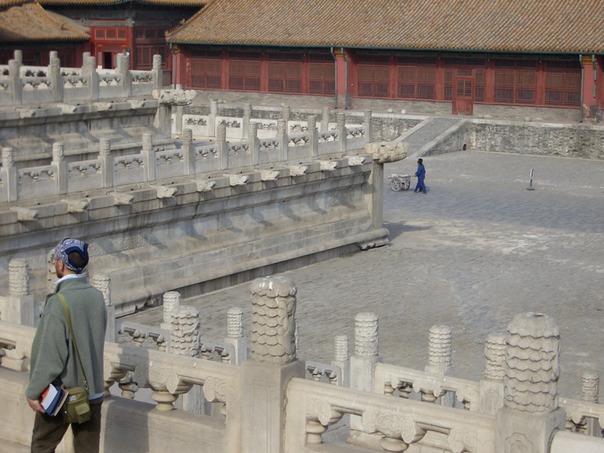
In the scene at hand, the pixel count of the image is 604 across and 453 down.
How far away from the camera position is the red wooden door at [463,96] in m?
56.2

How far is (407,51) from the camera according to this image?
57.3 metres

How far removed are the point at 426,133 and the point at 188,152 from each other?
24.3 m

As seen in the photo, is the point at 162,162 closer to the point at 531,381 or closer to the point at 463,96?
the point at 531,381

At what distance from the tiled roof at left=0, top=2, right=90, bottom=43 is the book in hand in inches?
2081

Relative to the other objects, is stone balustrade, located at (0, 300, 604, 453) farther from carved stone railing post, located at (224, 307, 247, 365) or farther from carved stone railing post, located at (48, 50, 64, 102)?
carved stone railing post, located at (48, 50, 64, 102)

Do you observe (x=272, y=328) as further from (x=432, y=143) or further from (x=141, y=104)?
(x=432, y=143)

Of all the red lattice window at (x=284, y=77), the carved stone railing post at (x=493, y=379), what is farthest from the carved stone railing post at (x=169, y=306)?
the red lattice window at (x=284, y=77)

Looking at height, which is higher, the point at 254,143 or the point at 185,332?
the point at 254,143

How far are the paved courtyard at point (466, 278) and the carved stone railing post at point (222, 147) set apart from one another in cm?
262

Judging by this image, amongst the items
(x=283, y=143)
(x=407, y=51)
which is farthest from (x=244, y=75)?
(x=283, y=143)

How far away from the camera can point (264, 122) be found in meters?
35.4

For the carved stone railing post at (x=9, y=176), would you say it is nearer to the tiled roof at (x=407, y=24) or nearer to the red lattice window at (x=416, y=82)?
the tiled roof at (x=407, y=24)

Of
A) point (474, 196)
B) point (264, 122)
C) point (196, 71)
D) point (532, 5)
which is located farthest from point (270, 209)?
point (196, 71)

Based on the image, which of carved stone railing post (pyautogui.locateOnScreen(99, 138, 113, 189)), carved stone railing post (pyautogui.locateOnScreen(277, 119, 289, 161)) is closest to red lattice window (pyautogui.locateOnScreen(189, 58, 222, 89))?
carved stone railing post (pyautogui.locateOnScreen(277, 119, 289, 161))
